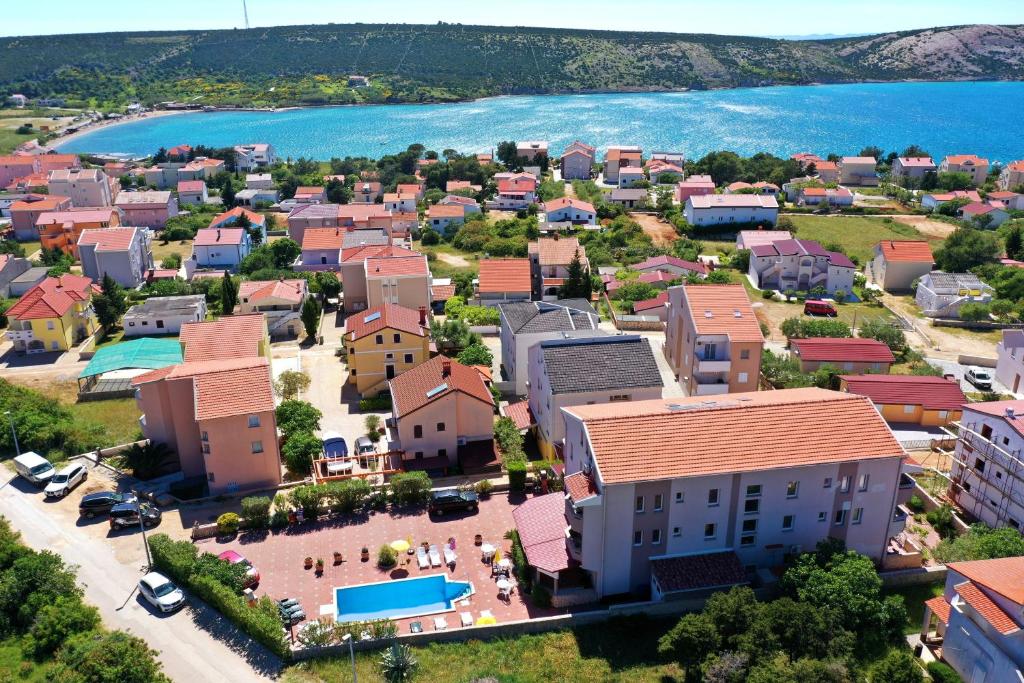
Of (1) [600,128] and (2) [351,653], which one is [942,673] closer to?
(2) [351,653]

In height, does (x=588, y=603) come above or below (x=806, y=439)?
below

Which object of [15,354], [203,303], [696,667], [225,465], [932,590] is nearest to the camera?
[696,667]

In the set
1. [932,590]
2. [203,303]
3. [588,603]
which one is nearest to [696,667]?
[588,603]

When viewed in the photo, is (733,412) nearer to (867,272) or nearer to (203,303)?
(203,303)

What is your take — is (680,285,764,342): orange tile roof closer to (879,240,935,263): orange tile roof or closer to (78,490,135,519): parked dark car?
(78,490,135,519): parked dark car

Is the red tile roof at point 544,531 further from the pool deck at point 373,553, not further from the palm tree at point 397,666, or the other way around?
the palm tree at point 397,666

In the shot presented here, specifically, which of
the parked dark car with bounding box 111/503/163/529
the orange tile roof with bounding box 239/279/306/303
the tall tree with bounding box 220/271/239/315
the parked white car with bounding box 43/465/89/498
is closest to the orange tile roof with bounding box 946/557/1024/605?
the parked dark car with bounding box 111/503/163/529

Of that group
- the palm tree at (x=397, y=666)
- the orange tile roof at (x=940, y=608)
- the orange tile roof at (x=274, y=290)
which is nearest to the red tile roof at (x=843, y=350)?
the orange tile roof at (x=940, y=608)
